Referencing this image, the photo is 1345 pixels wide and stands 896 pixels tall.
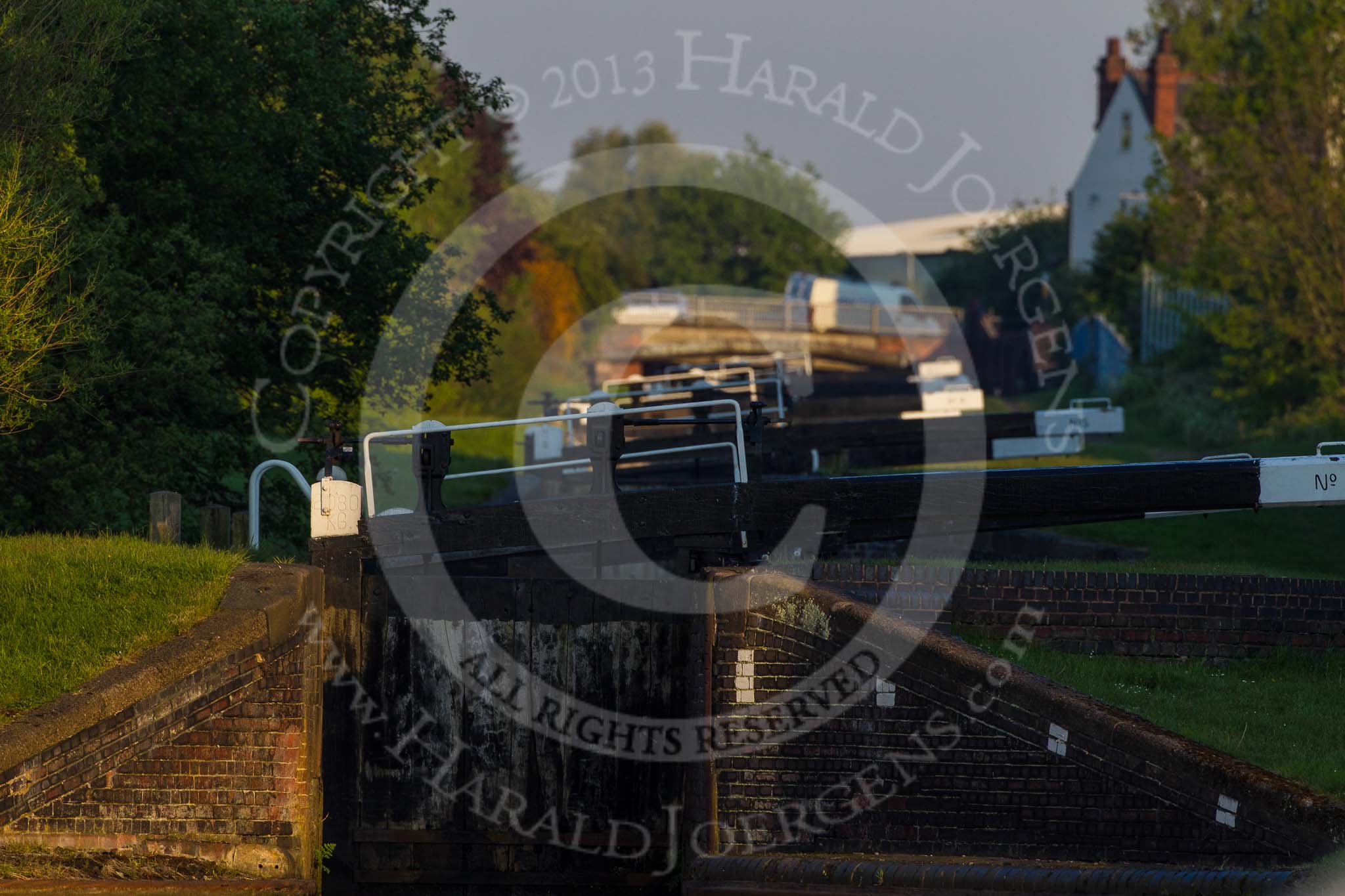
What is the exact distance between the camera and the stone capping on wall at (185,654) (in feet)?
27.4

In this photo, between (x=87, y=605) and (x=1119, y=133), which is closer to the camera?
(x=87, y=605)

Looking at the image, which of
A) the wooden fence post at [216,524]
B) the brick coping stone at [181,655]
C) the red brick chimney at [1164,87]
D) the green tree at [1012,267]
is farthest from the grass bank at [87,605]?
the red brick chimney at [1164,87]

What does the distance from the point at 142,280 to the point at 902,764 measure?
8583 millimetres

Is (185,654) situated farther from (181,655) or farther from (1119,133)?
(1119,133)

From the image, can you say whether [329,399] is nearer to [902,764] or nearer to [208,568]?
[208,568]

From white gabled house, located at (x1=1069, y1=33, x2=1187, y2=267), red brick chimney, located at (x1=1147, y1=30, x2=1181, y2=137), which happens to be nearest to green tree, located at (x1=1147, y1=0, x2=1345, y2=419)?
white gabled house, located at (x1=1069, y1=33, x2=1187, y2=267)

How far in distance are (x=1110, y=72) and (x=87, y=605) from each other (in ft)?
197

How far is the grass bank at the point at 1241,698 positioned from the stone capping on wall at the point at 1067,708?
0.87 ft

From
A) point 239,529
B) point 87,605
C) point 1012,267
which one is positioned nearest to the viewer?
point 87,605

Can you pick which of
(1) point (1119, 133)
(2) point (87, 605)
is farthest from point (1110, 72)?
(2) point (87, 605)

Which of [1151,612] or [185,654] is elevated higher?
[1151,612]

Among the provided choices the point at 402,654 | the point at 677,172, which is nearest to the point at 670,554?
the point at 402,654

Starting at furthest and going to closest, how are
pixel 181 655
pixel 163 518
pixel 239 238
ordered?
pixel 239 238 < pixel 163 518 < pixel 181 655

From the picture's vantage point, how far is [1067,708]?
27.2 ft
